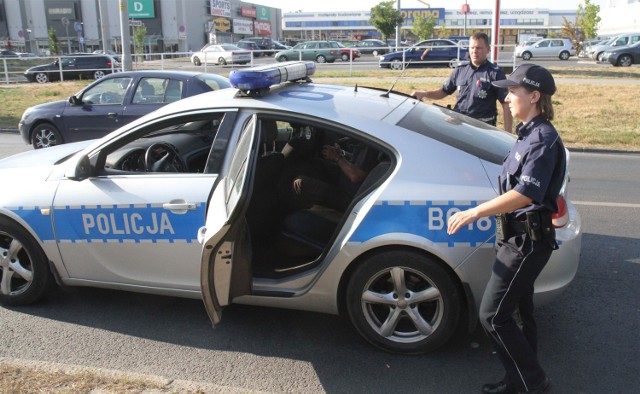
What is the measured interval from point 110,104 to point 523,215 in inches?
328

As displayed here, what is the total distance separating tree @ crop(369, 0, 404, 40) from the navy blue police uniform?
144ft

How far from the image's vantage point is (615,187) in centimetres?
746

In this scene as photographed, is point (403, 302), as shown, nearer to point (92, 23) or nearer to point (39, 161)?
point (39, 161)

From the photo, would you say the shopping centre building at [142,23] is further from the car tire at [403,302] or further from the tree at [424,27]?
the car tire at [403,302]

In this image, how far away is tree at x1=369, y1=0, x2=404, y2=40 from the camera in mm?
44697

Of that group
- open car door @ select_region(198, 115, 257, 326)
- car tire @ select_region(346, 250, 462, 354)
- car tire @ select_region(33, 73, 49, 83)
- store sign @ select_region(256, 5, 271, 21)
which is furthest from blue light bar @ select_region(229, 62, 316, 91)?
store sign @ select_region(256, 5, 271, 21)

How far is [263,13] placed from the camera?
88.8m

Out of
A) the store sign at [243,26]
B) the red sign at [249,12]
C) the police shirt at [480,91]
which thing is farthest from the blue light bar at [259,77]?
the red sign at [249,12]

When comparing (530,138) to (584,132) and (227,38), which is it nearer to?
(584,132)

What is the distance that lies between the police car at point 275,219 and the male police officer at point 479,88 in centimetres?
166

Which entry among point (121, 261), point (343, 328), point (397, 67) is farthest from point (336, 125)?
point (397, 67)

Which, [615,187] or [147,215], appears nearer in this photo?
[147,215]

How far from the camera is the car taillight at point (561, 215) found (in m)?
3.07

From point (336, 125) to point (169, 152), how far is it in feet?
4.61
